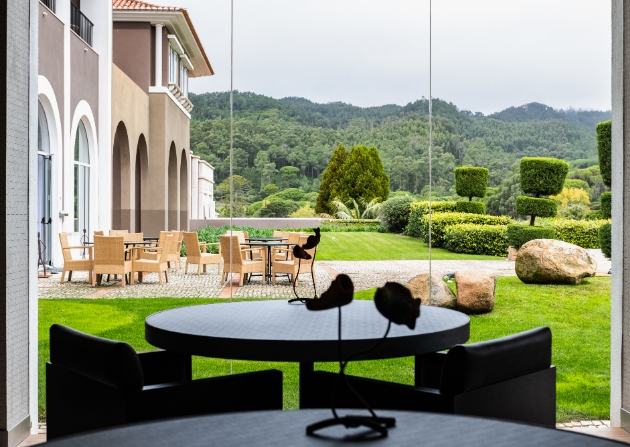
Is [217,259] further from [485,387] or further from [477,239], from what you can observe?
[485,387]

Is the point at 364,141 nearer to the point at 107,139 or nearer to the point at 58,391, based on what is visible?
the point at 58,391

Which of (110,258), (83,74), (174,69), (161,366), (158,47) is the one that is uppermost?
(158,47)

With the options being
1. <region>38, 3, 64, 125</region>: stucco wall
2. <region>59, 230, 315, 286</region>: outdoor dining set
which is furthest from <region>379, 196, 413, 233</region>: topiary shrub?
<region>38, 3, 64, 125</region>: stucco wall

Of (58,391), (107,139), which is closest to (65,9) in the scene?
(107,139)

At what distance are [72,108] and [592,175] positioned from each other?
8.07m

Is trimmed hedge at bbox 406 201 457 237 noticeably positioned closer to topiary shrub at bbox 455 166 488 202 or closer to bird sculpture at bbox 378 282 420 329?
topiary shrub at bbox 455 166 488 202

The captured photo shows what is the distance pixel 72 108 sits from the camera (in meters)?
10.5

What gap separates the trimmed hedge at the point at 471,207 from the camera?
15.0ft

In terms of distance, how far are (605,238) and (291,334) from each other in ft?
11.0

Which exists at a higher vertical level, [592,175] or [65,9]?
[65,9]

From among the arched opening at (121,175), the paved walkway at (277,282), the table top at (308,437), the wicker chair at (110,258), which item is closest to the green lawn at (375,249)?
the paved walkway at (277,282)

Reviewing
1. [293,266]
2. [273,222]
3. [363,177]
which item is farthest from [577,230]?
[273,222]

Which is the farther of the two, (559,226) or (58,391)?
(559,226)

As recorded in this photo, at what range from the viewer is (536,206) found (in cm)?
456
